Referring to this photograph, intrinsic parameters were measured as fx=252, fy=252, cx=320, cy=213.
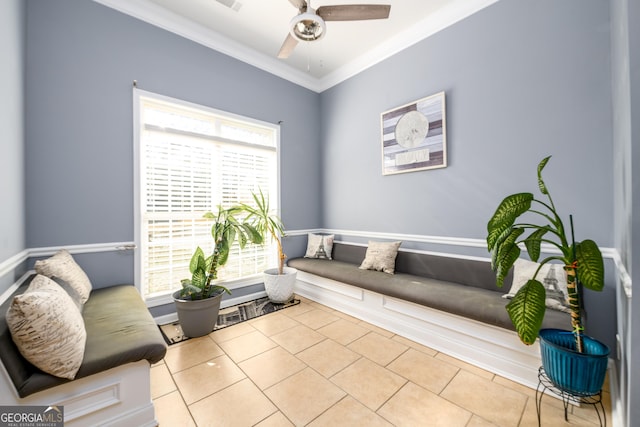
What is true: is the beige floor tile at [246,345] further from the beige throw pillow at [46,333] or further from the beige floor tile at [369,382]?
the beige throw pillow at [46,333]

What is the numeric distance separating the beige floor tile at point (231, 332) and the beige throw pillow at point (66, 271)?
1156mm

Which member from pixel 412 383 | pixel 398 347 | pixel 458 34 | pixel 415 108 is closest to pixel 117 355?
pixel 412 383

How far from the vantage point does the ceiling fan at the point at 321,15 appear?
1991mm

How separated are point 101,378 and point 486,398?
7.94 feet

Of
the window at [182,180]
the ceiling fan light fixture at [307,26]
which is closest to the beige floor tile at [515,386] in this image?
the window at [182,180]

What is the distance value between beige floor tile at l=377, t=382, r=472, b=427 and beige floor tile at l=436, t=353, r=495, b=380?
0.48 metres

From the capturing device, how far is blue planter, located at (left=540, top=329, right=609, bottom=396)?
1332 mm

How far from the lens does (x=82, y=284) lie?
2.11m

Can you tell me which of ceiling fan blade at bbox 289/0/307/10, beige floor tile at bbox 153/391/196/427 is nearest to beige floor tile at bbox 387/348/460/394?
beige floor tile at bbox 153/391/196/427

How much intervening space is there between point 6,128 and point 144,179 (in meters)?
1.10

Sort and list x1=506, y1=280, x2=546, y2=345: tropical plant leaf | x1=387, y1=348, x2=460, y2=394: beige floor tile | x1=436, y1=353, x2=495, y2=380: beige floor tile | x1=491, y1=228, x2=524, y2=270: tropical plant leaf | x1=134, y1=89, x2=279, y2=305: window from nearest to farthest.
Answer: x1=506, y1=280, x2=546, y2=345: tropical plant leaf
x1=491, y1=228, x2=524, y2=270: tropical plant leaf
x1=387, y1=348, x2=460, y2=394: beige floor tile
x1=436, y1=353, x2=495, y2=380: beige floor tile
x1=134, y1=89, x2=279, y2=305: window

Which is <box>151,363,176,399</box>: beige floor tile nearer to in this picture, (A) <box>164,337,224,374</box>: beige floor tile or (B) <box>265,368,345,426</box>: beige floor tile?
(A) <box>164,337,224,374</box>: beige floor tile

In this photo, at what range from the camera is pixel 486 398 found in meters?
1.72

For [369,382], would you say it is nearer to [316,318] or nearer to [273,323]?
[316,318]
